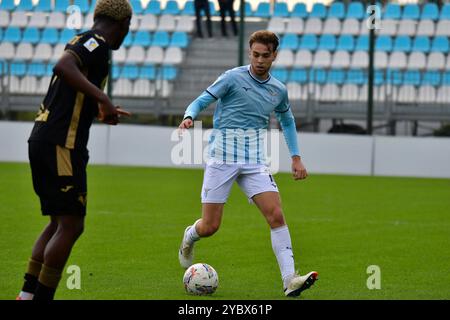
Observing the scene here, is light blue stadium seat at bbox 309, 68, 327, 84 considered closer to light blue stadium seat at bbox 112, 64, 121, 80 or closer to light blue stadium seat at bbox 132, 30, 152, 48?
light blue stadium seat at bbox 112, 64, 121, 80

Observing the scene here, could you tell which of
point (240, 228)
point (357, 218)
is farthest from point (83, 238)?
point (357, 218)

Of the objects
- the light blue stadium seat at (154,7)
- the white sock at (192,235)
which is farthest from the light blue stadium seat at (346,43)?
the white sock at (192,235)

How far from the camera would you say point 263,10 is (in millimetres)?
28938

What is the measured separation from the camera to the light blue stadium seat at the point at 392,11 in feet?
91.9

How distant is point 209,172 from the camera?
8.72 metres

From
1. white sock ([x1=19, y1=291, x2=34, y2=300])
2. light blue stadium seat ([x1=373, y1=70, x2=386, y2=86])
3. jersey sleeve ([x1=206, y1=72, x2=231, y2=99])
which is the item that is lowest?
white sock ([x1=19, y1=291, x2=34, y2=300])

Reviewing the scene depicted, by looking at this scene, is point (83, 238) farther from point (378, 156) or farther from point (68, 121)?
point (378, 156)

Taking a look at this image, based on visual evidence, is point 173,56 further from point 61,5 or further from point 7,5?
point 7,5

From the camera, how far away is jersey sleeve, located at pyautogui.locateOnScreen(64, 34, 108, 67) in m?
6.62

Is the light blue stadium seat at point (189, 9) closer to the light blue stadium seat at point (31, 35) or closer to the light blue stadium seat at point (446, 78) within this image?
the light blue stadium seat at point (31, 35)

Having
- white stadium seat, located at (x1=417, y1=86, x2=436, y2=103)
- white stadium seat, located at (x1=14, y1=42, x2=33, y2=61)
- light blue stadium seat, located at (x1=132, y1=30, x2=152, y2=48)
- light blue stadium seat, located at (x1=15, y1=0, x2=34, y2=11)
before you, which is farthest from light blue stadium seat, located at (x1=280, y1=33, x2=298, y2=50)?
light blue stadium seat, located at (x1=15, y1=0, x2=34, y2=11)

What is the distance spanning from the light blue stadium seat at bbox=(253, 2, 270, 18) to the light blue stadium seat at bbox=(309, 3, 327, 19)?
3.83 ft

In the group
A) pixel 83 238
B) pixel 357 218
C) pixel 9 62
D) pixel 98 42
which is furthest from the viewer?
pixel 9 62
